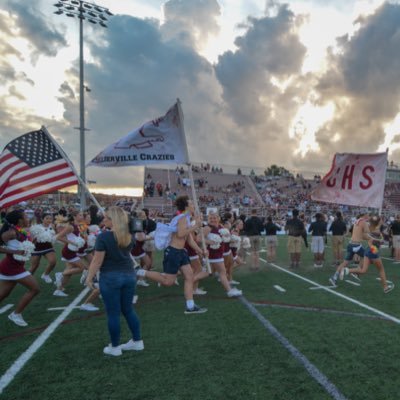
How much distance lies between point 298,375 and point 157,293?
4.40 meters

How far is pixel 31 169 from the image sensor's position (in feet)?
20.5

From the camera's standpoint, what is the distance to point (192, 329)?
510 centimetres

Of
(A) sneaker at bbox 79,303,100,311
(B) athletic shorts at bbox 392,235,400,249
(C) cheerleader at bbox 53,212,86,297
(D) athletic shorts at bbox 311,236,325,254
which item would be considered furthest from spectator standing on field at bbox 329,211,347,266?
(A) sneaker at bbox 79,303,100,311

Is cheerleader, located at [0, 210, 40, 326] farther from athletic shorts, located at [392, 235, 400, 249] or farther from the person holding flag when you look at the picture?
athletic shorts, located at [392, 235, 400, 249]

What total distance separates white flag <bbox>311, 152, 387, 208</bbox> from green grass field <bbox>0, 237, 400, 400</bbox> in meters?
2.45

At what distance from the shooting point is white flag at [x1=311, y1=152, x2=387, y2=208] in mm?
8109

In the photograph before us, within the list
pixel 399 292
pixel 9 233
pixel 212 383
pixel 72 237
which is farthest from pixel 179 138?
pixel 399 292

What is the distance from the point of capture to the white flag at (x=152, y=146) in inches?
280

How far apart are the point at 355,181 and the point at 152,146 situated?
5.23 metres

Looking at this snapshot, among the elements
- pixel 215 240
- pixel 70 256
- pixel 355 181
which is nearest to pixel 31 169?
pixel 70 256

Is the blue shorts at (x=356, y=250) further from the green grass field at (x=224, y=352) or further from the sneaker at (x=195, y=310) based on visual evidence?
the sneaker at (x=195, y=310)

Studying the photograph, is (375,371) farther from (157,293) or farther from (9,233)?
(9,233)

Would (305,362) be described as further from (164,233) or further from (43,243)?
(43,243)

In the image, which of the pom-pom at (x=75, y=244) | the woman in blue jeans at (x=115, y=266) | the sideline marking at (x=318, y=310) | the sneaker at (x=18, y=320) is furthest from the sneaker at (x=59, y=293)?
the sideline marking at (x=318, y=310)
